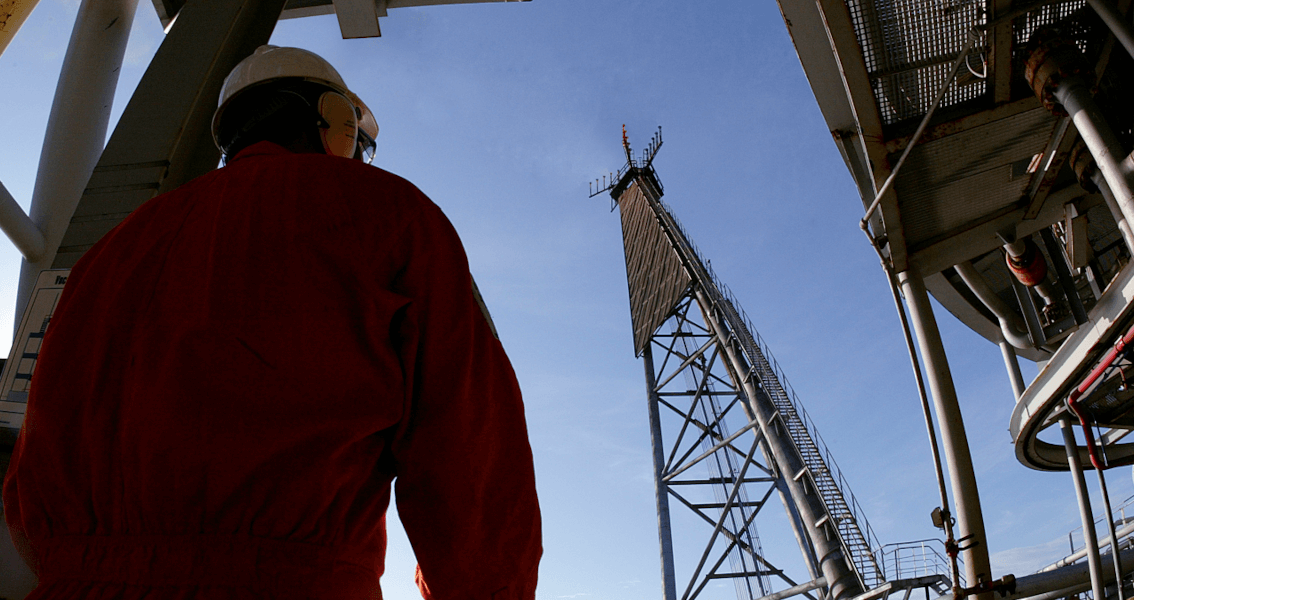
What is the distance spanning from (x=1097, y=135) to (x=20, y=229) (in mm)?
4619

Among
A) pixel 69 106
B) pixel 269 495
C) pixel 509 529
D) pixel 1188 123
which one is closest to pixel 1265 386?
pixel 1188 123

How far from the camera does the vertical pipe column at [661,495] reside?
14.9 m

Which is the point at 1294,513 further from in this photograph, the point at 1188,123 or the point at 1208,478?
the point at 1188,123

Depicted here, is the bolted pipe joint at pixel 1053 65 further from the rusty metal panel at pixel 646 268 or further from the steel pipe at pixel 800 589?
the rusty metal panel at pixel 646 268

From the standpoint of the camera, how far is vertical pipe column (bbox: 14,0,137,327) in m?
2.74

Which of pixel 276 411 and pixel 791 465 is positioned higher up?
pixel 791 465

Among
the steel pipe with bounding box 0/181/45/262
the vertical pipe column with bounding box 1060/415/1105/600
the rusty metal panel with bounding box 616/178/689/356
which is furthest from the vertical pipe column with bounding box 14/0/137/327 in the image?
the rusty metal panel with bounding box 616/178/689/356

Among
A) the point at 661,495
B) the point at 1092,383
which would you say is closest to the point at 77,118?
the point at 1092,383

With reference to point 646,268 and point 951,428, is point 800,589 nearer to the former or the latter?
point 951,428

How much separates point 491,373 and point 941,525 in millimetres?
3783

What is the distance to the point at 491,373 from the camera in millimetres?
1184

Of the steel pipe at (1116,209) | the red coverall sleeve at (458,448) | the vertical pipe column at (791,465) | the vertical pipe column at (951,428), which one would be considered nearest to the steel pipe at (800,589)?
the vertical pipe column at (791,465)

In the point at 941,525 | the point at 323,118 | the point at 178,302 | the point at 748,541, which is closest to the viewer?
the point at 178,302

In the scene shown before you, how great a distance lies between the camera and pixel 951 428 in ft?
16.3
